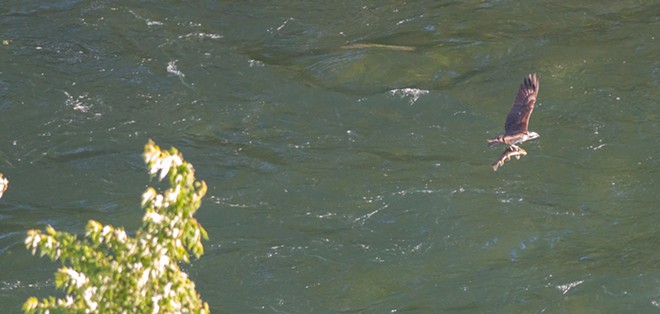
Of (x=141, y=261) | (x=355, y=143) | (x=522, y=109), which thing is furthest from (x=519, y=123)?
(x=141, y=261)

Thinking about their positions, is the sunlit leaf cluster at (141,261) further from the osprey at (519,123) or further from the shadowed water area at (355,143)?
the shadowed water area at (355,143)

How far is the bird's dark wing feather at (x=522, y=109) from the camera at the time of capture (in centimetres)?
1057

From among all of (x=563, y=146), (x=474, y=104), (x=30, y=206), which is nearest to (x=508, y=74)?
(x=474, y=104)

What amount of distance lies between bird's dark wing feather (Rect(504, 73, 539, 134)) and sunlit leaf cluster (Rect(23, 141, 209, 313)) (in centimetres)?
546

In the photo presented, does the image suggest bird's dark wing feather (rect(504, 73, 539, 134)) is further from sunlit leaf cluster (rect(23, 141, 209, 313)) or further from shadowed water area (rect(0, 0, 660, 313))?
sunlit leaf cluster (rect(23, 141, 209, 313))

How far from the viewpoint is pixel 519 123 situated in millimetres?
10609

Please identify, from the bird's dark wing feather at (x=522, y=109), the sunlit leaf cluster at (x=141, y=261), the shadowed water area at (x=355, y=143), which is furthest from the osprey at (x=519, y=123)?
the sunlit leaf cluster at (x=141, y=261)

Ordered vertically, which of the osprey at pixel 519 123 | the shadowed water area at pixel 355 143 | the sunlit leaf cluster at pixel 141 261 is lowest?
the shadowed water area at pixel 355 143

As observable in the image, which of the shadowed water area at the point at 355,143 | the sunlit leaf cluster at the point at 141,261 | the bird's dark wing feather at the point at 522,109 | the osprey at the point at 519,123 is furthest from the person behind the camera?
the shadowed water area at the point at 355,143

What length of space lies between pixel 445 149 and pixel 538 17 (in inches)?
150

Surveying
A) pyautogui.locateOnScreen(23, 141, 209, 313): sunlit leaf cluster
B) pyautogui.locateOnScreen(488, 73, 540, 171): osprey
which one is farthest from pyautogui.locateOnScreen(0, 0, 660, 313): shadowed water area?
pyautogui.locateOnScreen(23, 141, 209, 313): sunlit leaf cluster

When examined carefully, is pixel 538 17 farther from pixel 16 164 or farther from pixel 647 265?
pixel 16 164

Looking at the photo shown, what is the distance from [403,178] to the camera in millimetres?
13156

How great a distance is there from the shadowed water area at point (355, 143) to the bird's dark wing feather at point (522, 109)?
187 centimetres
